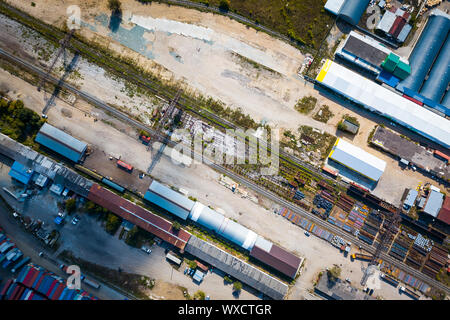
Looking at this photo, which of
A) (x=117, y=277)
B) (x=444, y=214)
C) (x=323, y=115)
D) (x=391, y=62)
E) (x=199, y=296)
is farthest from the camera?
(x=323, y=115)

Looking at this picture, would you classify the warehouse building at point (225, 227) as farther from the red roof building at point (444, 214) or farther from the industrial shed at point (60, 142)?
the red roof building at point (444, 214)

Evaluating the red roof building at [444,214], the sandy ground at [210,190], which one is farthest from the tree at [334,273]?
the red roof building at [444,214]

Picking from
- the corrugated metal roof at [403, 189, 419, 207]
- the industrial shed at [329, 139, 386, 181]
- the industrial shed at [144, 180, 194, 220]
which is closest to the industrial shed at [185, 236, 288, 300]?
the industrial shed at [144, 180, 194, 220]

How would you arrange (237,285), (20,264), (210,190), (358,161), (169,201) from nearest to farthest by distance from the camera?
(20,264) → (237,285) → (169,201) → (358,161) → (210,190)

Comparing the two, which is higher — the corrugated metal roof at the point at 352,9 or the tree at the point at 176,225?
the corrugated metal roof at the point at 352,9

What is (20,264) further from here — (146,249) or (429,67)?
(429,67)

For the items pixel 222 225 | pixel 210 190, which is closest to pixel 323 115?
pixel 210 190

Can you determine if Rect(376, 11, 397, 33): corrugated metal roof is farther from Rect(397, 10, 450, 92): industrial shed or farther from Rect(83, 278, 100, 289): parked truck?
Rect(83, 278, 100, 289): parked truck
